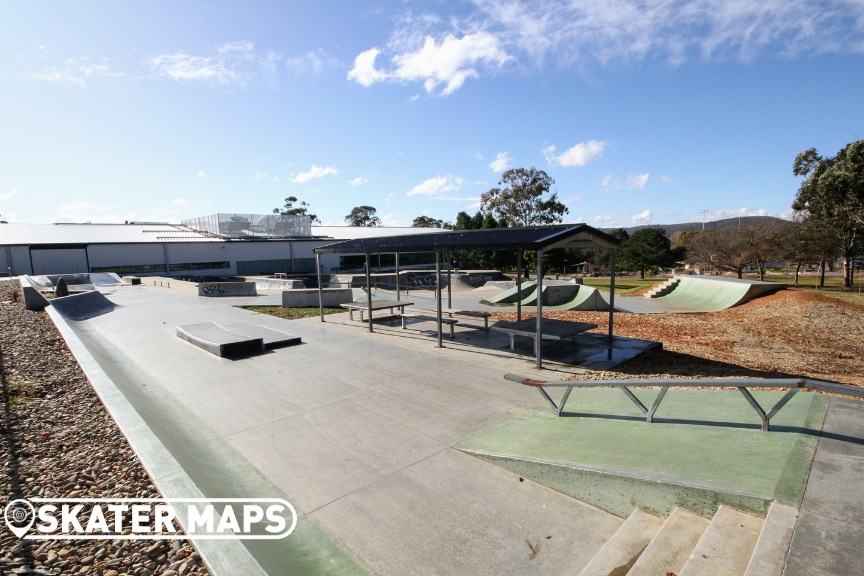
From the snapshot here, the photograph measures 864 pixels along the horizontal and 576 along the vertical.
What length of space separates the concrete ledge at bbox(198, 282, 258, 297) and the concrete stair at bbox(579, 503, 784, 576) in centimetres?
2075

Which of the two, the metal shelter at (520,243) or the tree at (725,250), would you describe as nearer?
the metal shelter at (520,243)

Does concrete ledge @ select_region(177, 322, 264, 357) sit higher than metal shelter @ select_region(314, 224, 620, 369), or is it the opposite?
metal shelter @ select_region(314, 224, 620, 369)

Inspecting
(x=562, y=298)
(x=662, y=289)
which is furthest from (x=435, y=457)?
(x=662, y=289)

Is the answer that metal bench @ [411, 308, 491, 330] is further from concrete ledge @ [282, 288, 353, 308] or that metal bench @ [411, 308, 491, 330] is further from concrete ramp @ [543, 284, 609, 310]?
concrete ramp @ [543, 284, 609, 310]

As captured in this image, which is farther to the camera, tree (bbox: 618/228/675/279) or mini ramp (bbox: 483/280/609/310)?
tree (bbox: 618/228/675/279)

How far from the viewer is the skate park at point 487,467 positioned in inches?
111

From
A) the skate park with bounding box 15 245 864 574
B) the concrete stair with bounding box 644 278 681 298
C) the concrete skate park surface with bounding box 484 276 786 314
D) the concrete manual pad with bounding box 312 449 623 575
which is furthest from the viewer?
the concrete stair with bounding box 644 278 681 298

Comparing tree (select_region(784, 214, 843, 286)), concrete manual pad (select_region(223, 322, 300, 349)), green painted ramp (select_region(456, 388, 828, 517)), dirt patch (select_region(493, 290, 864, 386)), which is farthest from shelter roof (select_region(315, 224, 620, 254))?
tree (select_region(784, 214, 843, 286))

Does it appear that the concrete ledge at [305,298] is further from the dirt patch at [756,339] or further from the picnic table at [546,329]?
the picnic table at [546,329]

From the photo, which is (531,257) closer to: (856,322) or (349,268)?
(349,268)

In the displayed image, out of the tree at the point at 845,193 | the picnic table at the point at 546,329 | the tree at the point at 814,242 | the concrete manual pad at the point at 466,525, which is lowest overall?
the concrete manual pad at the point at 466,525

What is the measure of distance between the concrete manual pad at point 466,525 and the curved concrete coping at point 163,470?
908 mm

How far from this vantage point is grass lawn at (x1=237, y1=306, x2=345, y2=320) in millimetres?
14102

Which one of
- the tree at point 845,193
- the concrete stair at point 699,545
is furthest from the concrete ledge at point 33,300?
the tree at point 845,193
